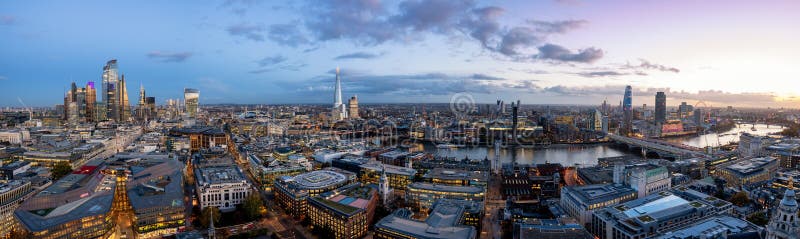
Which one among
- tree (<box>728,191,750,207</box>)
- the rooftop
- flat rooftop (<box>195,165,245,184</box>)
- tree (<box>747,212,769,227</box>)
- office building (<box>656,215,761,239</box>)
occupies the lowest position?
tree (<box>747,212,769,227</box>)

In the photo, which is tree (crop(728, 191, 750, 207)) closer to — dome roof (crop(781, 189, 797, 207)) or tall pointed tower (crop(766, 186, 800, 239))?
tall pointed tower (crop(766, 186, 800, 239))

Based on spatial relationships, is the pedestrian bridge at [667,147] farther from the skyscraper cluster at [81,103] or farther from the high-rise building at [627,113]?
the skyscraper cluster at [81,103]

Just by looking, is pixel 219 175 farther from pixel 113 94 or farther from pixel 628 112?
pixel 628 112

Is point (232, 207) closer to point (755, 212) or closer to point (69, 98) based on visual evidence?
point (755, 212)

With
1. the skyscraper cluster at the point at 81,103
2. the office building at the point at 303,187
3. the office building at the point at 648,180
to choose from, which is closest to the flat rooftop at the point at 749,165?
the office building at the point at 648,180

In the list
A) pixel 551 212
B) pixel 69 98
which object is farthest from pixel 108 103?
pixel 551 212

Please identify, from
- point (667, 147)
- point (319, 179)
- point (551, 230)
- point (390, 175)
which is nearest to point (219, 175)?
point (319, 179)

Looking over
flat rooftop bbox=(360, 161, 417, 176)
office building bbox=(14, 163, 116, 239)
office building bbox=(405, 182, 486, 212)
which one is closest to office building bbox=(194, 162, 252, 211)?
office building bbox=(14, 163, 116, 239)
